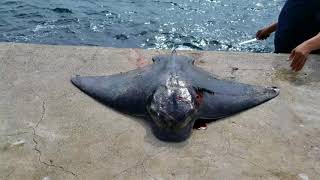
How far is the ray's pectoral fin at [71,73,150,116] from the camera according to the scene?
396 centimetres

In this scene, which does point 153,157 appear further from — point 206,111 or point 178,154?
point 206,111

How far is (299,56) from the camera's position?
4766mm

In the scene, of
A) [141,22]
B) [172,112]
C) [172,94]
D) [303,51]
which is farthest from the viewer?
[141,22]

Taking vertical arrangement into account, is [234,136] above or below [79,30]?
above

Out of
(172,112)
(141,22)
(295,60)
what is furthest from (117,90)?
(141,22)

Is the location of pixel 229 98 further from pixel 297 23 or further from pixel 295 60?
pixel 297 23

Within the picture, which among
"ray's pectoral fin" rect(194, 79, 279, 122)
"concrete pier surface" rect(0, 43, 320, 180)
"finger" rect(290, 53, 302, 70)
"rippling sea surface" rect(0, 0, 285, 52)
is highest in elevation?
"finger" rect(290, 53, 302, 70)

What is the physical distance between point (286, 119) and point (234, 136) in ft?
1.92

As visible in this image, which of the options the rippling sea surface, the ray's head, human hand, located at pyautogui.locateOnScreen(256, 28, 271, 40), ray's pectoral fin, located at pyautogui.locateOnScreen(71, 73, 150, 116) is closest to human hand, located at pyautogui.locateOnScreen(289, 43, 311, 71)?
human hand, located at pyautogui.locateOnScreen(256, 28, 271, 40)

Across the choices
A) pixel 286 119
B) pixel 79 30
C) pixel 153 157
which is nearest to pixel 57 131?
pixel 153 157

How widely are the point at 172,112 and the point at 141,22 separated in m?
6.47

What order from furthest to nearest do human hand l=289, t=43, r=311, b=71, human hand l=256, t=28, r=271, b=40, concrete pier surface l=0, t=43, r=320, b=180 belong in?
human hand l=256, t=28, r=271, b=40 < human hand l=289, t=43, r=311, b=71 < concrete pier surface l=0, t=43, r=320, b=180

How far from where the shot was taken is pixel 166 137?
362 centimetres

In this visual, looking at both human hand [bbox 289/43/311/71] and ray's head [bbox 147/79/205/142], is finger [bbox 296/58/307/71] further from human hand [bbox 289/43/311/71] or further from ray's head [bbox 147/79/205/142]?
ray's head [bbox 147/79/205/142]
